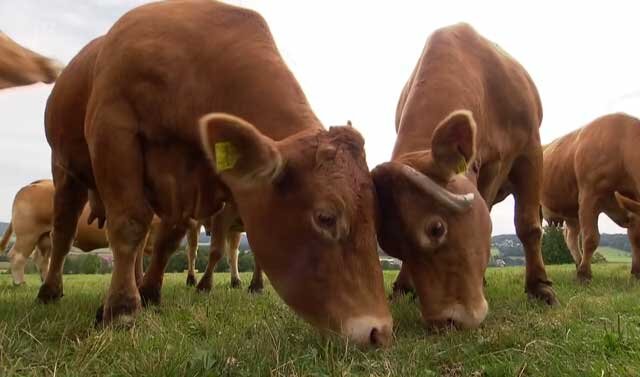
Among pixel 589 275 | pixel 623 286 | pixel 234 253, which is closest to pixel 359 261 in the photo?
pixel 623 286

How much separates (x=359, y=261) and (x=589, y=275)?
655 cm

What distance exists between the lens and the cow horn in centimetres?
399

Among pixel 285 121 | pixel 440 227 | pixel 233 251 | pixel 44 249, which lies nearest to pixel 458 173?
pixel 440 227

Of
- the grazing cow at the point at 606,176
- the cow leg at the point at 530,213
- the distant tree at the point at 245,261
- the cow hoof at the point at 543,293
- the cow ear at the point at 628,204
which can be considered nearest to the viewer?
the cow hoof at the point at 543,293

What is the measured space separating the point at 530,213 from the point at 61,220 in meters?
4.50

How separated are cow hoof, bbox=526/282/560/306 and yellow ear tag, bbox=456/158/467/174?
1.99 meters

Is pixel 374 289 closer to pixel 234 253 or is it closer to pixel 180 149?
pixel 180 149

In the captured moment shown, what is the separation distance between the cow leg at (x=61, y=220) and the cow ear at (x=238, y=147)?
10.1ft

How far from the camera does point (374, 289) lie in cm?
328

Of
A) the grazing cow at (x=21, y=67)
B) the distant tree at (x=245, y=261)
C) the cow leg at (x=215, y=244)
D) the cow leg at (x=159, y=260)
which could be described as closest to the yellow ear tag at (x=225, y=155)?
the grazing cow at (x=21, y=67)

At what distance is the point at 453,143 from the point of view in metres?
4.07

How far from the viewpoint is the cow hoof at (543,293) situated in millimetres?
5621

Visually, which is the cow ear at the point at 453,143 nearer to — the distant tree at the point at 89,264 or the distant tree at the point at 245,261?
the distant tree at the point at 245,261

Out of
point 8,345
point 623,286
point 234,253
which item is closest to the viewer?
point 8,345
